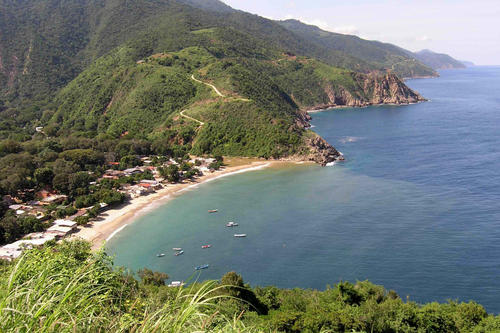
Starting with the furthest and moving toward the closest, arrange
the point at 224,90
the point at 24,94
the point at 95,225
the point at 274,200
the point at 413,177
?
the point at 24,94 → the point at 224,90 → the point at 413,177 → the point at 274,200 → the point at 95,225

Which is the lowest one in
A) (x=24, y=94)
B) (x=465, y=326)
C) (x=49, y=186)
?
(x=465, y=326)

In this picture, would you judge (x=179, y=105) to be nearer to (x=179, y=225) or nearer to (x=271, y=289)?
(x=179, y=225)

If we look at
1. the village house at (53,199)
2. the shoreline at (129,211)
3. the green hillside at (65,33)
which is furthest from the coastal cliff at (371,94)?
the village house at (53,199)

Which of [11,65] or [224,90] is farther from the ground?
[11,65]

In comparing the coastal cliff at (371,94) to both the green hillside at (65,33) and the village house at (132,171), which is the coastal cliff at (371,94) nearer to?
the green hillside at (65,33)

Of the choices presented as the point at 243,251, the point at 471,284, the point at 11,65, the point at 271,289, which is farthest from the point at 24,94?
the point at 471,284

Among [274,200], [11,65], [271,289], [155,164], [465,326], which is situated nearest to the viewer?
[465,326]

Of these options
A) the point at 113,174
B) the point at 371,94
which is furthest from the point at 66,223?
the point at 371,94

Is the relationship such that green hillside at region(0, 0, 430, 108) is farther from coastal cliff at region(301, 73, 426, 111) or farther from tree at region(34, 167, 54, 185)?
tree at region(34, 167, 54, 185)
